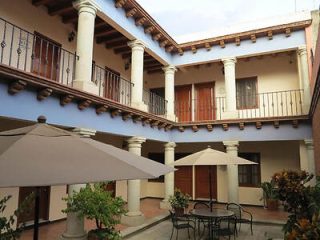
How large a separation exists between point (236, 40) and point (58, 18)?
6.39m

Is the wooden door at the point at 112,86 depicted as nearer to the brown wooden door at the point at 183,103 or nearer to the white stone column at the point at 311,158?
the brown wooden door at the point at 183,103

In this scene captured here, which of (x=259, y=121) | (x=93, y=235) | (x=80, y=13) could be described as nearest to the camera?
(x=93, y=235)

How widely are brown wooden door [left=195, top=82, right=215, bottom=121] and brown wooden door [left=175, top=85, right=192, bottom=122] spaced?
1.27 feet

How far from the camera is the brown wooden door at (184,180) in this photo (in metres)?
13.9

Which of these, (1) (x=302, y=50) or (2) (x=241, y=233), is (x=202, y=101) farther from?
(2) (x=241, y=233)

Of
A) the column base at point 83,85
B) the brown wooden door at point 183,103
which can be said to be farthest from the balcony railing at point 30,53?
the brown wooden door at point 183,103

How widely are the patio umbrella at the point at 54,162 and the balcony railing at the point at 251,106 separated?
8751mm

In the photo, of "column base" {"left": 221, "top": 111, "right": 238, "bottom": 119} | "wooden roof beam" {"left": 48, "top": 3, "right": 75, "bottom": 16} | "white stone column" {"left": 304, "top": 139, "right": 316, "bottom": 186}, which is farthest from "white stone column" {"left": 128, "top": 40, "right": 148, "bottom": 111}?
"white stone column" {"left": 304, "top": 139, "right": 316, "bottom": 186}

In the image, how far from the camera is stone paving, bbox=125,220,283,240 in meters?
7.84

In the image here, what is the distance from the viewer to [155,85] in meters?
14.5

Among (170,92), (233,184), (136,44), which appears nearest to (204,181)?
(233,184)

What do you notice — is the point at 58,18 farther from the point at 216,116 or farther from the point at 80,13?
the point at 216,116

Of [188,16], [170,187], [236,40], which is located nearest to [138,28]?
[236,40]

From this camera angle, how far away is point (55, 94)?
19.2 feet
